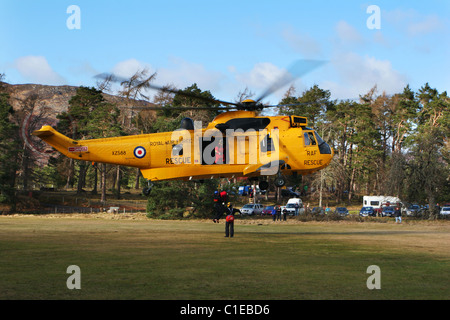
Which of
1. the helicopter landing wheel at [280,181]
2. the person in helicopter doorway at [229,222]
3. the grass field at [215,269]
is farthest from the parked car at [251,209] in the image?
the grass field at [215,269]

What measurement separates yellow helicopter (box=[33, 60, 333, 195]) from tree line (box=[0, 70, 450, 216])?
21536mm

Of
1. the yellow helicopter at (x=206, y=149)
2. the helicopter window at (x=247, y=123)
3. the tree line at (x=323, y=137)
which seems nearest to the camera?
the helicopter window at (x=247, y=123)

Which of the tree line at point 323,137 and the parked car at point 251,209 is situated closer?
the tree line at point 323,137

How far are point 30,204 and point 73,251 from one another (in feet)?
181

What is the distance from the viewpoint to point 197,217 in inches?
2158

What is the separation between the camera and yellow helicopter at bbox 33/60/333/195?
1092 inches

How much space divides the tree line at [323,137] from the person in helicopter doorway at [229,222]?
83.0 feet

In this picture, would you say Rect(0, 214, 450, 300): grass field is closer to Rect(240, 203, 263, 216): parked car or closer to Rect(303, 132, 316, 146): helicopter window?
Rect(303, 132, 316, 146): helicopter window

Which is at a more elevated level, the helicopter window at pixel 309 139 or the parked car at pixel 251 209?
the helicopter window at pixel 309 139

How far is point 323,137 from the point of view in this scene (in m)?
88.6

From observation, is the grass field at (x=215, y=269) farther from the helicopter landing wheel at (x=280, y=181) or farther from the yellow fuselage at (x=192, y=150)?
the yellow fuselage at (x=192, y=150)

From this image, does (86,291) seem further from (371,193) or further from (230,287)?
(371,193)

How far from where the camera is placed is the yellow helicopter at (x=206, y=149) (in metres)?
27.7
